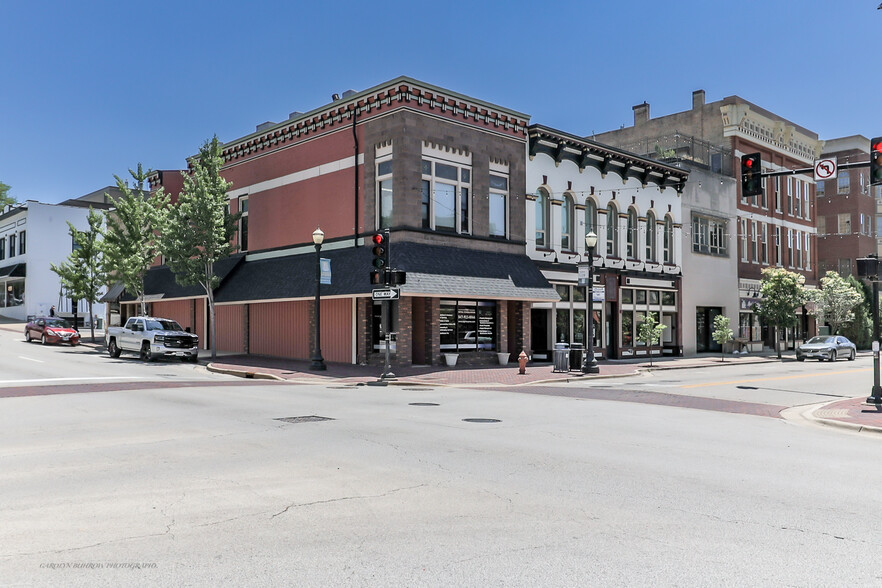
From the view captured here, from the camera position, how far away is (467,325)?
1045 inches

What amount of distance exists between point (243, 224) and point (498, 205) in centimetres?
1296

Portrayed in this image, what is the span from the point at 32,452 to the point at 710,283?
37.5 meters

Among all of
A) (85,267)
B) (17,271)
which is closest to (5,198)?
(17,271)

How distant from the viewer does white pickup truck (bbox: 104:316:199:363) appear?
1113 inches

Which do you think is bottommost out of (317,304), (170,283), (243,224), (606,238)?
(317,304)

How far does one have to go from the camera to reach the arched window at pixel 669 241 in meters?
37.1

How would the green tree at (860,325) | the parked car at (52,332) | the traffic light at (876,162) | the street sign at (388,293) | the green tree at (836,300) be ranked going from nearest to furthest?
the traffic light at (876,162) → the street sign at (388,293) → the parked car at (52,332) → the green tree at (836,300) → the green tree at (860,325)

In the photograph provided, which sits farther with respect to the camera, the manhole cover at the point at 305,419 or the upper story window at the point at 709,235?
the upper story window at the point at 709,235

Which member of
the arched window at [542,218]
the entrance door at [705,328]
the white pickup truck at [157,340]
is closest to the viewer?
the white pickup truck at [157,340]

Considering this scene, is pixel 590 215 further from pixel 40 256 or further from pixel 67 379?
pixel 40 256

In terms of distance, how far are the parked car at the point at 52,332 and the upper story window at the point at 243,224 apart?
12.8m

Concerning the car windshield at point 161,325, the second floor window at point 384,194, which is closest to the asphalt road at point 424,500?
Answer: the second floor window at point 384,194

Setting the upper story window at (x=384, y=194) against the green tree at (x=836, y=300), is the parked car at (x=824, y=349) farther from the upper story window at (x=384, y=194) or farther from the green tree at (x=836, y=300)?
the upper story window at (x=384, y=194)

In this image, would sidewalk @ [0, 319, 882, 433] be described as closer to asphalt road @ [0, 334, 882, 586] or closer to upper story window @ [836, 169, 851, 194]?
asphalt road @ [0, 334, 882, 586]
